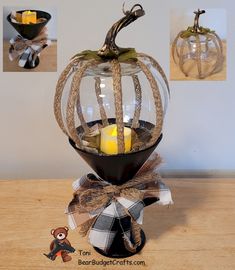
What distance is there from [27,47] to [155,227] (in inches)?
19.8

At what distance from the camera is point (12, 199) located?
74 cm

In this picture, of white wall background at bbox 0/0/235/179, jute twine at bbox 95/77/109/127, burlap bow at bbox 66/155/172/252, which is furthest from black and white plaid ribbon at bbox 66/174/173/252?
white wall background at bbox 0/0/235/179

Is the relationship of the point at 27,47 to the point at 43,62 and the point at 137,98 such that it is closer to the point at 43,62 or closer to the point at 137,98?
the point at 43,62

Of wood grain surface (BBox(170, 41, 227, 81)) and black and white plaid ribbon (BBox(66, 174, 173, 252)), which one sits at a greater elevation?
wood grain surface (BBox(170, 41, 227, 81))

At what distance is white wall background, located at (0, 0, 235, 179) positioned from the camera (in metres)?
0.83

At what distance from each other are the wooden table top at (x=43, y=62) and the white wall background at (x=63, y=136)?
1 centimetres

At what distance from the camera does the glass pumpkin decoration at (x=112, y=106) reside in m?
0.51

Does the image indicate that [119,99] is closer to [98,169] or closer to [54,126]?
[98,169]

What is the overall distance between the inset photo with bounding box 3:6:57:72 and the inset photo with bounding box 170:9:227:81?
0.29m

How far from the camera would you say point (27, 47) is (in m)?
0.84

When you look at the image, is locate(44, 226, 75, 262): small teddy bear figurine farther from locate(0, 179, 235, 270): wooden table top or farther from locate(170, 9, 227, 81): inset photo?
locate(170, 9, 227, 81): inset photo

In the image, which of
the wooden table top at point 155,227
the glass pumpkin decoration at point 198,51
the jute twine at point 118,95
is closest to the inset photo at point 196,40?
the glass pumpkin decoration at point 198,51

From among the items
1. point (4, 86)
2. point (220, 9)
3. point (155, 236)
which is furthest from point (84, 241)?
point (220, 9)

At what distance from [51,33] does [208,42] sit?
37cm
